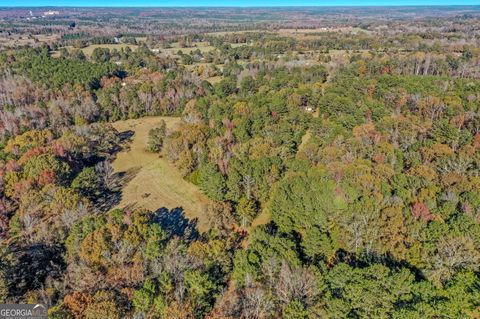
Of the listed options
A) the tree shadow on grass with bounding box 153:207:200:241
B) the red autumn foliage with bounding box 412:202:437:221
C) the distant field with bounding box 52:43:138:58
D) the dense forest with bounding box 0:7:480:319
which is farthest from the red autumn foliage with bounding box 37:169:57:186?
the distant field with bounding box 52:43:138:58

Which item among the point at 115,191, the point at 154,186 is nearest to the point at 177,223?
the point at 154,186

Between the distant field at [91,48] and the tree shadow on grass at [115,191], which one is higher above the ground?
the distant field at [91,48]

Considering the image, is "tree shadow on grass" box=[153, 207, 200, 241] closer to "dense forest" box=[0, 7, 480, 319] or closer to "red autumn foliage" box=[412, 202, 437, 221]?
"dense forest" box=[0, 7, 480, 319]

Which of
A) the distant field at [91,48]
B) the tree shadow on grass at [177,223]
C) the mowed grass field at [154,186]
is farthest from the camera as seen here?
the distant field at [91,48]

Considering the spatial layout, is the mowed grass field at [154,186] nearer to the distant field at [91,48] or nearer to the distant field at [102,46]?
the distant field at [91,48]

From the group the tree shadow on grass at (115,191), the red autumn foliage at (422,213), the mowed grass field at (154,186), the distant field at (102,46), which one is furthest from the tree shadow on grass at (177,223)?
the distant field at (102,46)

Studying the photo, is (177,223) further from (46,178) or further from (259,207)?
(46,178)

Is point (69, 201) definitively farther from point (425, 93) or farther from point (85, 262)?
point (425, 93)
